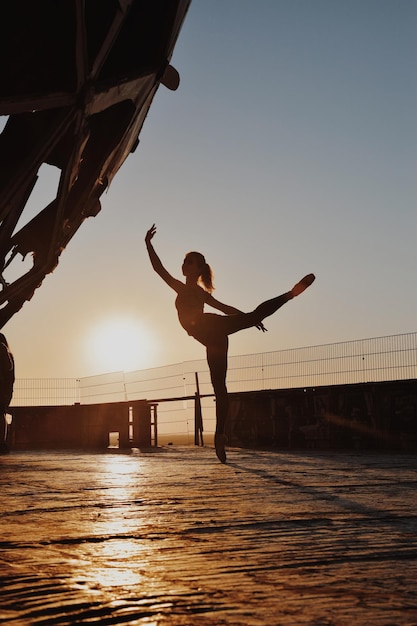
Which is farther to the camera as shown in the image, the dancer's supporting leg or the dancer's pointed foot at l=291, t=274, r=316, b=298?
the dancer's supporting leg

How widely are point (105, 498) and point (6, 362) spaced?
562 cm

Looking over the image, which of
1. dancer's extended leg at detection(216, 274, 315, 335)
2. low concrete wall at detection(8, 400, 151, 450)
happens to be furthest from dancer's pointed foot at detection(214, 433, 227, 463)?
low concrete wall at detection(8, 400, 151, 450)

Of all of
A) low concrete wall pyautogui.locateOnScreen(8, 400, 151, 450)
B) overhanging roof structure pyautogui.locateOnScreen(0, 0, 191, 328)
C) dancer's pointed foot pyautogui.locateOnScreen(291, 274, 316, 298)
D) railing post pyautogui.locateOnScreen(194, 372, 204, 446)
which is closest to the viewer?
overhanging roof structure pyautogui.locateOnScreen(0, 0, 191, 328)

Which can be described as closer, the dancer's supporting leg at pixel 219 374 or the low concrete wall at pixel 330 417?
the dancer's supporting leg at pixel 219 374

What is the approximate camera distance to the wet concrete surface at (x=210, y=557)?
4.22 feet

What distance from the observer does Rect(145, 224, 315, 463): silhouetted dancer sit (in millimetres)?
6562

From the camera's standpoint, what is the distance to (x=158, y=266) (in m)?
7.00

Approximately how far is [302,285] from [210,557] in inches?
182

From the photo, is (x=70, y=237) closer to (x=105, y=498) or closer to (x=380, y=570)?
(x=105, y=498)

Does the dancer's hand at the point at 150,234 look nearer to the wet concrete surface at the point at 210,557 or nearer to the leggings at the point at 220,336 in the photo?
the leggings at the point at 220,336

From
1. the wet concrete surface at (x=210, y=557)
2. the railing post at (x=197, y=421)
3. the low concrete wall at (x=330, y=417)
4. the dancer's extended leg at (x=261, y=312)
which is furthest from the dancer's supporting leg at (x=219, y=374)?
the railing post at (x=197, y=421)

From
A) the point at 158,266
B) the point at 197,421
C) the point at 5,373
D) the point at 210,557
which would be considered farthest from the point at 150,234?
the point at 197,421

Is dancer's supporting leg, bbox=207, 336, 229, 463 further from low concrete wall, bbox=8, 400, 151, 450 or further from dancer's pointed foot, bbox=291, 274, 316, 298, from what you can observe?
low concrete wall, bbox=8, 400, 151, 450

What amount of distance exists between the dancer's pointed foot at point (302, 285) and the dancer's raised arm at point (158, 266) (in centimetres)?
134
